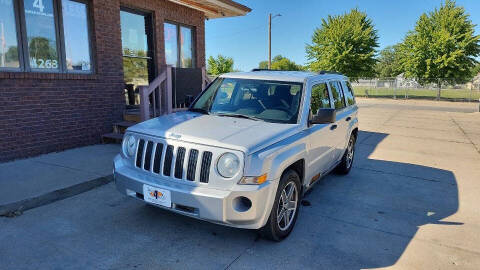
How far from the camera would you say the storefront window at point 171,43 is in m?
9.57

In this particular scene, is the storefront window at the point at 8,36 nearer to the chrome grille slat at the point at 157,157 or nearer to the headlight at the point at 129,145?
the headlight at the point at 129,145

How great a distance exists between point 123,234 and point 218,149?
1.50 meters

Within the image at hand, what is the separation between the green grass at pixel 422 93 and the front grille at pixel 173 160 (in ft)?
108

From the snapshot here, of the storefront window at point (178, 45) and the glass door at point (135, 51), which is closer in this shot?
the glass door at point (135, 51)

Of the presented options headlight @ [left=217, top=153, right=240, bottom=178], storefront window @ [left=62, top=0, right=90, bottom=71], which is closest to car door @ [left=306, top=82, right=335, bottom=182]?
Result: headlight @ [left=217, top=153, right=240, bottom=178]

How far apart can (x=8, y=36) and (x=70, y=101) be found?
1545 mm

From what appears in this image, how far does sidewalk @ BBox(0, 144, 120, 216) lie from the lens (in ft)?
13.9

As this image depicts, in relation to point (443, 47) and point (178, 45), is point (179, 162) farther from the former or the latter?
point (443, 47)

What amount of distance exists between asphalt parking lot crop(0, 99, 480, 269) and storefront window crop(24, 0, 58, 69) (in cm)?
327

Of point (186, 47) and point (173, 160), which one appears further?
point (186, 47)

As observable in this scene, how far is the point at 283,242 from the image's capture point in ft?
11.5

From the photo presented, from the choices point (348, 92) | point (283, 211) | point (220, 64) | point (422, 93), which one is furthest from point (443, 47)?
point (283, 211)

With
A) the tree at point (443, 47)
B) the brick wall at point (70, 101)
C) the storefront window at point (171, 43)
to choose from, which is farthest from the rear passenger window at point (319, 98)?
the tree at point (443, 47)

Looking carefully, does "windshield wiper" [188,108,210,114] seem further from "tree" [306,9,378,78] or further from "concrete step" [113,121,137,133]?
"tree" [306,9,378,78]
